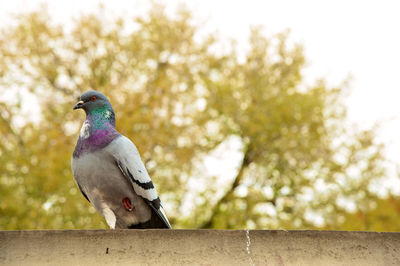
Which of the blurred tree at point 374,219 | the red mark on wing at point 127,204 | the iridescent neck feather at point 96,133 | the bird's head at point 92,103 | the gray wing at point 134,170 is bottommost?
the red mark on wing at point 127,204

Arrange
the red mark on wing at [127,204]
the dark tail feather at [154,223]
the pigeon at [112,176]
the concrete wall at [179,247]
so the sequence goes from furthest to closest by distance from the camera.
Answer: the dark tail feather at [154,223] → the red mark on wing at [127,204] → the pigeon at [112,176] → the concrete wall at [179,247]

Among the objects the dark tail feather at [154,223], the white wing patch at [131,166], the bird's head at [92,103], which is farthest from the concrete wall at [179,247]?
the bird's head at [92,103]

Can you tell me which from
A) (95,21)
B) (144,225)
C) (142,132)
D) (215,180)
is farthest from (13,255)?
(95,21)

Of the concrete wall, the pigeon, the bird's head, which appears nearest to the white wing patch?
the pigeon

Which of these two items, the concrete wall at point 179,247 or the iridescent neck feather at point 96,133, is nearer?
the concrete wall at point 179,247

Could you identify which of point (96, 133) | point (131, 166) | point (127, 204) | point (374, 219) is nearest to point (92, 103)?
point (96, 133)

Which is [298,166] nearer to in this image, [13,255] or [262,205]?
[262,205]

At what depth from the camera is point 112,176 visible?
13.9 feet

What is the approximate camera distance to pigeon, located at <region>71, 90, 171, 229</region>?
4.23m

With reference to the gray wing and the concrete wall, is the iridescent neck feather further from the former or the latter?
the concrete wall

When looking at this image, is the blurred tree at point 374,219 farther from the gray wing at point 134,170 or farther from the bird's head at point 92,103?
the bird's head at point 92,103

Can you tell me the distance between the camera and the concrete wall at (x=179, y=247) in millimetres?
3301

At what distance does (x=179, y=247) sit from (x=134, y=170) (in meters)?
1.03

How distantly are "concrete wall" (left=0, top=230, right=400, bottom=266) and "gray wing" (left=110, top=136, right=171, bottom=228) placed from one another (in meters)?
0.91
